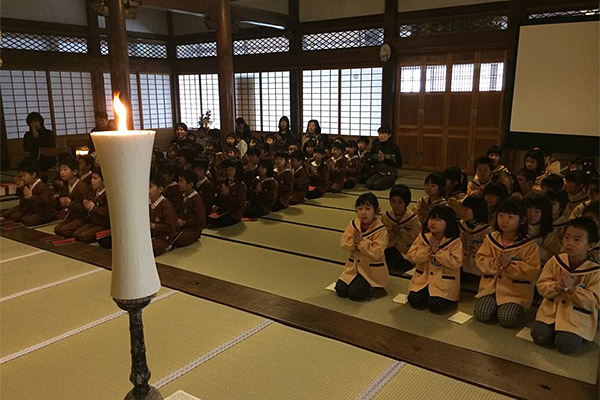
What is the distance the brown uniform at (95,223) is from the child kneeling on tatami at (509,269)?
12.4 feet

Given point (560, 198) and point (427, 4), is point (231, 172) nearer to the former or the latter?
point (560, 198)

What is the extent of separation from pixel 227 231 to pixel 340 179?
280 centimetres

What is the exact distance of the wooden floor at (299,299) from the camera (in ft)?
8.04

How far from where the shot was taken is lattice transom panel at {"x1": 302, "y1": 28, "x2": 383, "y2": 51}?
9844 mm

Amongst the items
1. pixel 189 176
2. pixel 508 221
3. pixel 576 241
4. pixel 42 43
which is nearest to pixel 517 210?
pixel 508 221

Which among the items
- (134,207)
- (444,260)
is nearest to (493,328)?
(444,260)

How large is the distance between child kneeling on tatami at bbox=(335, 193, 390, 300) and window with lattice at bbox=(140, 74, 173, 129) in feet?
35.3

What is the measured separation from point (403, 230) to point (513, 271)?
1.22m

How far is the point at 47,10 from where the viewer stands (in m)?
10.2

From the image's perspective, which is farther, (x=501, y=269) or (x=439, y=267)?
(x=439, y=267)

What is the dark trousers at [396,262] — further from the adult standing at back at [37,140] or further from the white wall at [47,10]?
the white wall at [47,10]

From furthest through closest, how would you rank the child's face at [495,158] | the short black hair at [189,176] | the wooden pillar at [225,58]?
1. the wooden pillar at [225,58]
2. the child's face at [495,158]
3. the short black hair at [189,176]

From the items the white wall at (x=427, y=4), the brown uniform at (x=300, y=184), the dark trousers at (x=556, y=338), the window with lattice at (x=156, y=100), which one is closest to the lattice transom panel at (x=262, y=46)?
the window with lattice at (x=156, y=100)

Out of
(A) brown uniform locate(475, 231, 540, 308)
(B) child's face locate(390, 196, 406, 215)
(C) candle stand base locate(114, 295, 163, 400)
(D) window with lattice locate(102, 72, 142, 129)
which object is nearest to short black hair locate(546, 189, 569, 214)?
(A) brown uniform locate(475, 231, 540, 308)
